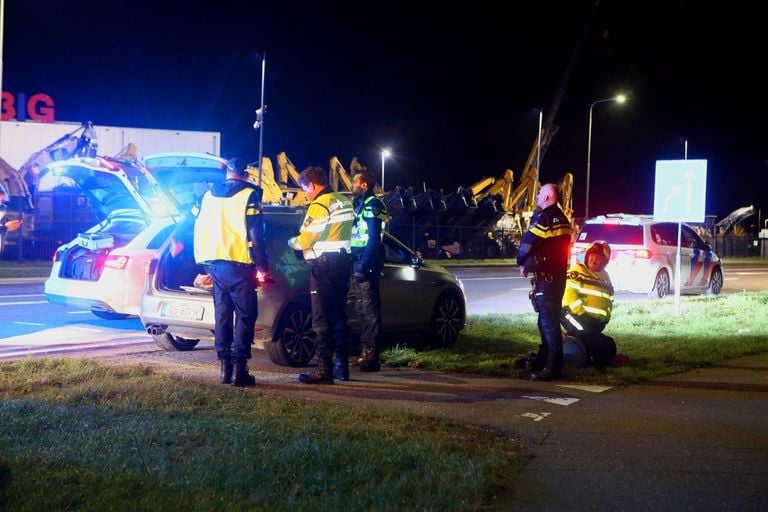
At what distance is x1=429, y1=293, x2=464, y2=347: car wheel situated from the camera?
35.0 ft

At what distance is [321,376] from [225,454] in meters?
2.90

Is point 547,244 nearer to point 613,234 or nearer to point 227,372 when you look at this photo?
point 227,372

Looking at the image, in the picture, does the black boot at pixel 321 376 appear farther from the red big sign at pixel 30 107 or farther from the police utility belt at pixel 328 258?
the red big sign at pixel 30 107

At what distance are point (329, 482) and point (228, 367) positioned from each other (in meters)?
3.37

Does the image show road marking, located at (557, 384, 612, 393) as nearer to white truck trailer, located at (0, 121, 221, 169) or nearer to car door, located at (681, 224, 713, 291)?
car door, located at (681, 224, 713, 291)

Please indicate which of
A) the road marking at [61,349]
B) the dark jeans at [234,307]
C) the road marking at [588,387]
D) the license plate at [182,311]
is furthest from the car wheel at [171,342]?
the road marking at [588,387]

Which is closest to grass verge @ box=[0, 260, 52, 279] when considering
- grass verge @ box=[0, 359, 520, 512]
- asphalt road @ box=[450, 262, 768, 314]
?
Result: asphalt road @ box=[450, 262, 768, 314]

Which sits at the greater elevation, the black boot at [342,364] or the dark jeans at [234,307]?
the dark jeans at [234,307]

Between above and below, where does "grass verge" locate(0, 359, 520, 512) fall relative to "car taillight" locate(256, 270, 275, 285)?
below

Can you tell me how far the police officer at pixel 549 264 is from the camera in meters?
8.27

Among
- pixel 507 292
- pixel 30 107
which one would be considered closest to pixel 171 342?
pixel 507 292

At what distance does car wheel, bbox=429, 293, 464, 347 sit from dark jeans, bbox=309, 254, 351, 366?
2.51 m

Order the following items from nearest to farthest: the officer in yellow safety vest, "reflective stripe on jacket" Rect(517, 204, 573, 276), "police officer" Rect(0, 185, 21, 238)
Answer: "reflective stripe on jacket" Rect(517, 204, 573, 276), "police officer" Rect(0, 185, 21, 238), the officer in yellow safety vest

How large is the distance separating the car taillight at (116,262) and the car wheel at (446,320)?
3772mm
